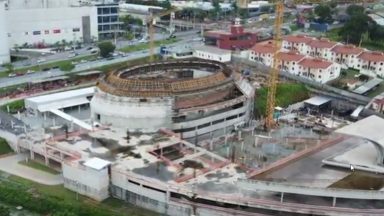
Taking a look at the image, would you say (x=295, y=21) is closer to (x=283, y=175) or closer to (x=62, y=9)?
(x=62, y=9)

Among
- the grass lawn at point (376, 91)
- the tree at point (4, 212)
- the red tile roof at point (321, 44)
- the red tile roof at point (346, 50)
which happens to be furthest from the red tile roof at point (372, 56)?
the tree at point (4, 212)

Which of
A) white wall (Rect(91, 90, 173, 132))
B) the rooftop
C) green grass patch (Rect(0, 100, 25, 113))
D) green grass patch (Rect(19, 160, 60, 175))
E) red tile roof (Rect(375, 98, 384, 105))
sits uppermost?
the rooftop

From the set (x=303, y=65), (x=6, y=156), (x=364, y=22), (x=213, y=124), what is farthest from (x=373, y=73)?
(x=6, y=156)

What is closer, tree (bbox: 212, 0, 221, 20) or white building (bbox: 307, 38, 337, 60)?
white building (bbox: 307, 38, 337, 60)

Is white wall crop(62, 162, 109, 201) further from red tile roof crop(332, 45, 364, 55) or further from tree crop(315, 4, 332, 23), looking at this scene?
tree crop(315, 4, 332, 23)

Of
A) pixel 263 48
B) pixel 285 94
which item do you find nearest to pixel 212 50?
pixel 263 48

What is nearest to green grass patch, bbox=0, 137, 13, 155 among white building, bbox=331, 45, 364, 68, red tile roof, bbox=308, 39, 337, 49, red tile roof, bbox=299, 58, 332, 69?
red tile roof, bbox=299, 58, 332, 69
